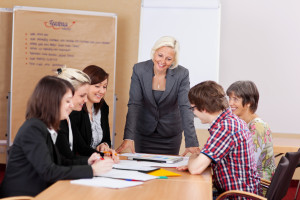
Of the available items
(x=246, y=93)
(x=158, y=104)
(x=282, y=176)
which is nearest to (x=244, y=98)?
(x=246, y=93)

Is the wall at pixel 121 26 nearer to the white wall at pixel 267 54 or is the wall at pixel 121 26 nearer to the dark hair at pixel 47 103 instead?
the white wall at pixel 267 54

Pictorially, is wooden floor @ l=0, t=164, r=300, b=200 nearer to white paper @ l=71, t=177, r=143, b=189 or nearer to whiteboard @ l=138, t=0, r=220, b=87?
whiteboard @ l=138, t=0, r=220, b=87

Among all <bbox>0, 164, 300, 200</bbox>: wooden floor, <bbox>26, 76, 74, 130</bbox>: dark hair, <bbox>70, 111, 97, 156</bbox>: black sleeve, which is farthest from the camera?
<bbox>0, 164, 300, 200</bbox>: wooden floor

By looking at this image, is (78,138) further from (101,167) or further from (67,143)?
(101,167)

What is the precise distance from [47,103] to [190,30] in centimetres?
362

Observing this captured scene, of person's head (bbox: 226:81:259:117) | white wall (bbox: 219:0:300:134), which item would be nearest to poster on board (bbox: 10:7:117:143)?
white wall (bbox: 219:0:300:134)

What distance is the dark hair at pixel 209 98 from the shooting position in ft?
8.51

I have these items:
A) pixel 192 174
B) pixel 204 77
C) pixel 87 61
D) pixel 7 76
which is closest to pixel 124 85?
pixel 87 61

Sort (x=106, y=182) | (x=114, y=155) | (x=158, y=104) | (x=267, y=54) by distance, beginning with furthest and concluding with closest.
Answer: (x=267, y=54) → (x=158, y=104) → (x=114, y=155) → (x=106, y=182)

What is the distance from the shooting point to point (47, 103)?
2.19 metres

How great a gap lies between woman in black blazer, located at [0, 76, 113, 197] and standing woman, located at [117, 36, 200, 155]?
1303 millimetres

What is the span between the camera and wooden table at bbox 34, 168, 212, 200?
1854mm

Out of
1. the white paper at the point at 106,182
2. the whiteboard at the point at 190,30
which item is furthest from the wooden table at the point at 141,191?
the whiteboard at the point at 190,30

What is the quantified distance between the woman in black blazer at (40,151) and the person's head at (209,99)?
0.67 metres
